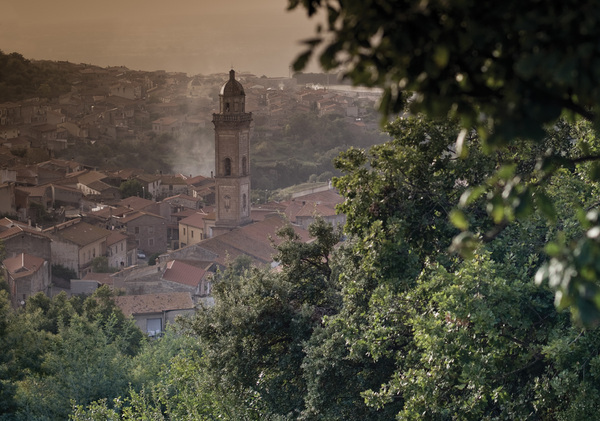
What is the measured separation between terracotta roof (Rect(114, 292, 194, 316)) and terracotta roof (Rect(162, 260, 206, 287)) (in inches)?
109

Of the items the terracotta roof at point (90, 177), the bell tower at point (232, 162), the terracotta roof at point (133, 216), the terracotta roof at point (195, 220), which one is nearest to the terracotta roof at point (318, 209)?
the bell tower at point (232, 162)

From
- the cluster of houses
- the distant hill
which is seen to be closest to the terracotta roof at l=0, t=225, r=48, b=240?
the cluster of houses

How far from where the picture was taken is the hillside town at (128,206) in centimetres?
3622

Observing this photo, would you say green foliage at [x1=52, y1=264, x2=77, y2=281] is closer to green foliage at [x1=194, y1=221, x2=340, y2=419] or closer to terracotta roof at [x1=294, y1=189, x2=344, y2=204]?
terracotta roof at [x1=294, y1=189, x2=344, y2=204]

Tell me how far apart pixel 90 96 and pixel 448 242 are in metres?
64.6

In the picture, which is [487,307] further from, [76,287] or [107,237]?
[107,237]

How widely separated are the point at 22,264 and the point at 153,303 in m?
6.49

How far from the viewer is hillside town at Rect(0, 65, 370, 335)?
36.2 m

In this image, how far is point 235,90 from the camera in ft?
144

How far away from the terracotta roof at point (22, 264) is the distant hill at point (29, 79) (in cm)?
2665

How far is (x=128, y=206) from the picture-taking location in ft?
160

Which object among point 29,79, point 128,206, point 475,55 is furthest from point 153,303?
point 29,79

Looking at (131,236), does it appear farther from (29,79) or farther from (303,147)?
(303,147)

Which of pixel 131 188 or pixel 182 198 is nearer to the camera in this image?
pixel 182 198
